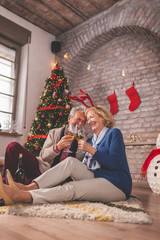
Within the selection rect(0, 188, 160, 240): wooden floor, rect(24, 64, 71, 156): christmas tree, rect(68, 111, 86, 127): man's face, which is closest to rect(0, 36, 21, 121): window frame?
rect(24, 64, 71, 156): christmas tree

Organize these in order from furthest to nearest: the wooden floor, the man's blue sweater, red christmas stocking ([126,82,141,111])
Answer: red christmas stocking ([126,82,141,111])
the man's blue sweater
the wooden floor

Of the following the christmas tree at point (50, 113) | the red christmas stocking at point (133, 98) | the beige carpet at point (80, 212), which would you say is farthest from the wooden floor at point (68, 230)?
the red christmas stocking at point (133, 98)

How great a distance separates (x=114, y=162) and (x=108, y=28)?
3.28 metres

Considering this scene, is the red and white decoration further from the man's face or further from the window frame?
the window frame

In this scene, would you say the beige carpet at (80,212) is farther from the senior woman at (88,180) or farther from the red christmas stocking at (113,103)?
the red christmas stocking at (113,103)

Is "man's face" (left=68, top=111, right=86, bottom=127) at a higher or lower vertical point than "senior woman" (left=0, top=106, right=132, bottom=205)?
higher

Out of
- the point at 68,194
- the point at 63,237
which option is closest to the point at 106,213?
the point at 68,194

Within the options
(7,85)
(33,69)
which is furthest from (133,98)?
(7,85)

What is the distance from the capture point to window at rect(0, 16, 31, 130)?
4363 mm

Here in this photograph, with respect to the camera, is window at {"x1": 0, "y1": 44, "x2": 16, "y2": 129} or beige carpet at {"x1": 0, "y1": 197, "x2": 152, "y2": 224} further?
window at {"x1": 0, "y1": 44, "x2": 16, "y2": 129}

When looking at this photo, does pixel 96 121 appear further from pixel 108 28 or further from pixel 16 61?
pixel 16 61

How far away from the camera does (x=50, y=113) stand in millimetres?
4148

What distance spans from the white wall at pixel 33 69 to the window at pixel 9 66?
0.11m

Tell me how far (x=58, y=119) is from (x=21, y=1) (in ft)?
7.48
